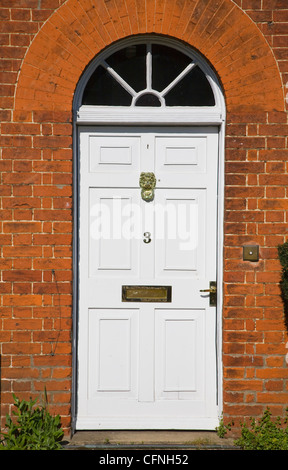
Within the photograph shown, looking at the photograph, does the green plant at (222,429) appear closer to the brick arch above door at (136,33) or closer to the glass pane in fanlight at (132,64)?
the brick arch above door at (136,33)

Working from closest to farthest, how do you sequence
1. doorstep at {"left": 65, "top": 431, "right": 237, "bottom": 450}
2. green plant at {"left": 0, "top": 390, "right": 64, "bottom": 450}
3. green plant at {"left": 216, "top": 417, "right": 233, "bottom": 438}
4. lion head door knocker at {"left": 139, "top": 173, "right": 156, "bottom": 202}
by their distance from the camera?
green plant at {"left": 0, "top": 390, "right": 64, "bottom": 450}
doorstep at {"left": 65, "top": 431, "right": 237, "bottom": 450}
green plant at {"left": 216, "top": 417, "right": 233, "bottom": 438}
lion head door knocker at {"left": 139, "top": 173, "right": 156, "bottom": 202}

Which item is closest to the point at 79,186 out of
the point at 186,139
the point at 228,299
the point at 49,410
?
the point at 186,139

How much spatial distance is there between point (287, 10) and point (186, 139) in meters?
1.36

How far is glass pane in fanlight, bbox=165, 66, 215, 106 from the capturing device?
4699 mm

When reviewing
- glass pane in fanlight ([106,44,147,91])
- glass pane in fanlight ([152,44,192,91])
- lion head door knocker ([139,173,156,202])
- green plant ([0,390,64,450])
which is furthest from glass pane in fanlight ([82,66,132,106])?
green plant ([0,390,64,450])

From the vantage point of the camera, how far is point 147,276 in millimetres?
4715

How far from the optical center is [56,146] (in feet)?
14.8

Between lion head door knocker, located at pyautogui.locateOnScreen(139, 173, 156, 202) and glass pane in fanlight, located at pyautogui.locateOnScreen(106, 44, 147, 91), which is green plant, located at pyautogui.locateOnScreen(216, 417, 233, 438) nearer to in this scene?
lion head door knocker, located at pyautogui.locateOnScreen(139, 173, 156, 202)

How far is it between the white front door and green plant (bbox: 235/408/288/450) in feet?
1.14

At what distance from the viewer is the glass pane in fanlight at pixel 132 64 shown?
15.4ft

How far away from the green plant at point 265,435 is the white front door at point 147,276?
0.35 meters

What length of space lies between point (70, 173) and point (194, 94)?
4.29ft

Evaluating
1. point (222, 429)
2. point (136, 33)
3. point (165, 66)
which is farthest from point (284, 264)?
point (136, 33)

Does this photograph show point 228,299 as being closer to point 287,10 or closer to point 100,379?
point 100,379
